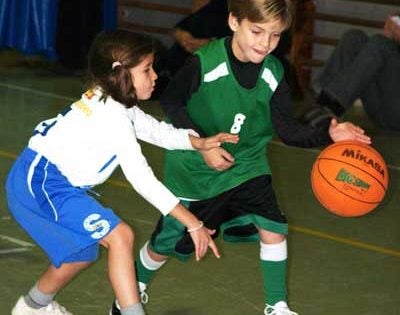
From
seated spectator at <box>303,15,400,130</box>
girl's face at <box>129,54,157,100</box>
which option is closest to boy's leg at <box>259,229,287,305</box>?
girl's face at <box>129,54,157,100</box>

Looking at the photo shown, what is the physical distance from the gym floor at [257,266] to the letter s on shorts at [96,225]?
700mm

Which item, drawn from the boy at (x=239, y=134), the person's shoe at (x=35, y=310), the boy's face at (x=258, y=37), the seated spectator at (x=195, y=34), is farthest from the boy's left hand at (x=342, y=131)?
the seated spectator at (x=195, y=34)

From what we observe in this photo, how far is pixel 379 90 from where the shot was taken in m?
8.09

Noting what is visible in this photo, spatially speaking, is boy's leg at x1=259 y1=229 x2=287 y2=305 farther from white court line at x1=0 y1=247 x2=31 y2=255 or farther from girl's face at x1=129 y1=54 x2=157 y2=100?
white court line at x1=0 y1=247 x2=31 y2=255

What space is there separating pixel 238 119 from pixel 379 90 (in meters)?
4.30

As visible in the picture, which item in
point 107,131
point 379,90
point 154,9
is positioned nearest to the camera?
point 107,131

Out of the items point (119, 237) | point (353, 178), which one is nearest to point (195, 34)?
point (353, 178)

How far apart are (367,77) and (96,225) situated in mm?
4742

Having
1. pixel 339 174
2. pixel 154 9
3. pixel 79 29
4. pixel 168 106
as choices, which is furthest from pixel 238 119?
pixel 154 9

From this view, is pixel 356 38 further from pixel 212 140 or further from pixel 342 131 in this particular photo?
pixel 212 140

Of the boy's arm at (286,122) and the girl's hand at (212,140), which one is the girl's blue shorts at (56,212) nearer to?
the girl's hand at (212,140)

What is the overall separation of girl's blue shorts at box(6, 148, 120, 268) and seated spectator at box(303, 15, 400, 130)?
4.25m

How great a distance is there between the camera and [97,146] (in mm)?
3529

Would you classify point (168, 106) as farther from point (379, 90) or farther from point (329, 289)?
point (379, 90)
